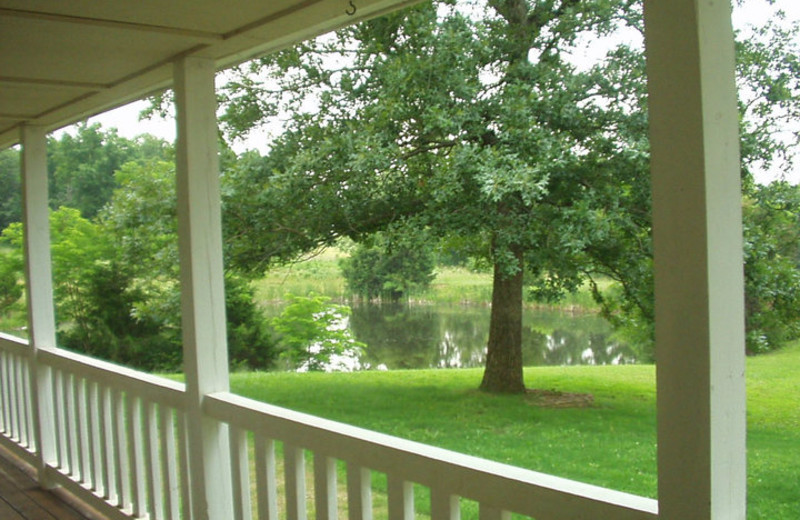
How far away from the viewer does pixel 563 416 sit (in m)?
8.77

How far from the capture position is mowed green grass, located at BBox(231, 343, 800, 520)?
7.49 meters

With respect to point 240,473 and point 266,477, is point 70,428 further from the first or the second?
point 266,477

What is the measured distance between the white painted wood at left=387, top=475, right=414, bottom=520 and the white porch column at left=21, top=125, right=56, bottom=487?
262cm

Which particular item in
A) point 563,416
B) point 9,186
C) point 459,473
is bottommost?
point 563,416

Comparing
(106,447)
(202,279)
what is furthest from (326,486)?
(106,447)

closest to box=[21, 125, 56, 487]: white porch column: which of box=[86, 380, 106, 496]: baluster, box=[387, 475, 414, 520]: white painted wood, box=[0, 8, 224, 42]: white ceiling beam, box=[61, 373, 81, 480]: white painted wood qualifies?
box=[61, 373, 81, 480]: white painted wood

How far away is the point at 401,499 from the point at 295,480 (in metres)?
0.46

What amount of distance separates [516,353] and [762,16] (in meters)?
4.84

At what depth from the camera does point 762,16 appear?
8000mm

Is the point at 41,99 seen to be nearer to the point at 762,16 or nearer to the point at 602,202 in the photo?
the point at 602,202

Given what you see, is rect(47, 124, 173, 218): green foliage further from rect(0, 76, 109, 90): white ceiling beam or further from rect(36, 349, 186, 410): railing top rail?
rect(0, 76, 109, 90): white ceiling beam

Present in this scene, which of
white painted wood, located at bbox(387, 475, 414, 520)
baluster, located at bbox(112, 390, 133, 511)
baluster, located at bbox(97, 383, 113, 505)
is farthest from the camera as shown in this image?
baluster, located at bbox(97, 383, 113, 505)

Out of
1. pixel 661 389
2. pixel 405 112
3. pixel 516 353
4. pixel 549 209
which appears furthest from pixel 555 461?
pixel 661 389

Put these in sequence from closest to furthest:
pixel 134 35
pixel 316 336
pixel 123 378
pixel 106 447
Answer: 1. pixel 134 35
2. pixel 123 378
3. pixel 106 447
4. pixel 316 336
